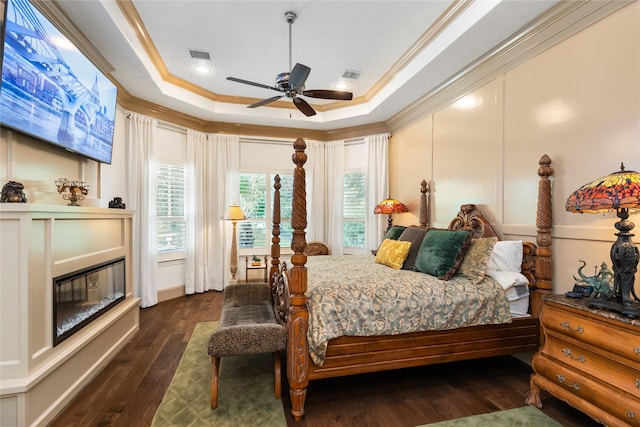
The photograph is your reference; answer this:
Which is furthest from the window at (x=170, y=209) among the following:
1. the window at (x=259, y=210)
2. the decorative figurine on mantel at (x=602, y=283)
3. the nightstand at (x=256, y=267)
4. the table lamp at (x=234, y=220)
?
the decorative figurine on mantel at (x=602, y=283)

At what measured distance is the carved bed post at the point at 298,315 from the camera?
2.04 meters

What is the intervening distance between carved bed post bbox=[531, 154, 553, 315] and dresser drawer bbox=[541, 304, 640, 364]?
1.89ft

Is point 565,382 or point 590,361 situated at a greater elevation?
point 590,361

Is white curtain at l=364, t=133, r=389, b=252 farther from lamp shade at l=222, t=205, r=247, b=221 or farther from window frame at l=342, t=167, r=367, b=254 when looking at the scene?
lamp shade at l=222, t=205, r=247, b=221

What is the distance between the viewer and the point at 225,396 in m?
2.27

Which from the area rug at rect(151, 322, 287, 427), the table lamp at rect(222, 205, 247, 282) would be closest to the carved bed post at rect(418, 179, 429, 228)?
the area rug at rect(151, 322, 287, 427)

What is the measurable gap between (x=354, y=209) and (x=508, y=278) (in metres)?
3.35

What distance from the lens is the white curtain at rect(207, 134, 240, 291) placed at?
529 cm

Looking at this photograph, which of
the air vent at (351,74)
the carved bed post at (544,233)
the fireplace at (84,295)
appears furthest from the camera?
the air vent at (351,74)

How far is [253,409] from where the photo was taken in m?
2.12

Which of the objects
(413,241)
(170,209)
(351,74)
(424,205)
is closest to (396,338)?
(413,241)

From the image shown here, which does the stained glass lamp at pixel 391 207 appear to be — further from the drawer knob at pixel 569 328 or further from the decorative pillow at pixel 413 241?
the drawer knob at pixel 569 328

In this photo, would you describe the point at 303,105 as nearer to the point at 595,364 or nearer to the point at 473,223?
the point at 473,223

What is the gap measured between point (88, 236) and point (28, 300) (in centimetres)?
88
